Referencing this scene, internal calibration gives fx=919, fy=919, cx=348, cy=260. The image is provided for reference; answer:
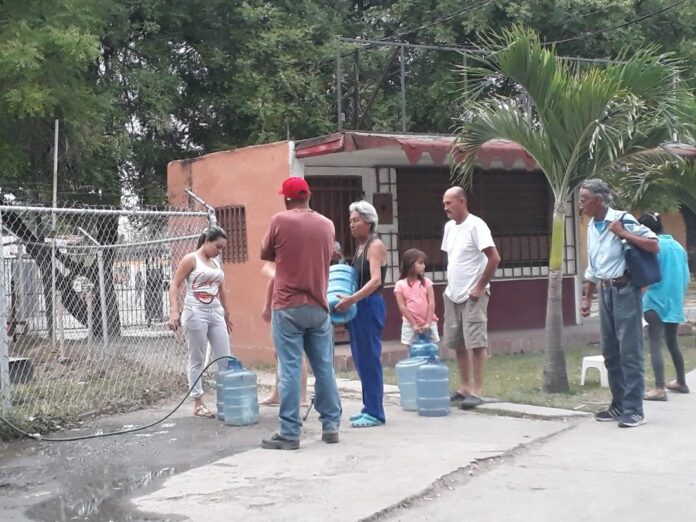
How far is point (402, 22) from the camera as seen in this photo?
18.9 meters

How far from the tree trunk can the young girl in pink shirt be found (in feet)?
3.76

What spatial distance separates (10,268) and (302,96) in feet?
20.7

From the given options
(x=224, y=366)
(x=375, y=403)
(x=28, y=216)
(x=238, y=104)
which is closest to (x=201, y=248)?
(x=224, y=366)

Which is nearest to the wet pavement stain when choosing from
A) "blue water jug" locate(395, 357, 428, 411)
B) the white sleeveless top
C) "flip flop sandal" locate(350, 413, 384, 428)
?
"flip flop sandal" locate(350, 413, 384, 428)

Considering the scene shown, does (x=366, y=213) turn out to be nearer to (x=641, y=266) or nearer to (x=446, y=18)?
(x=641, y=266)

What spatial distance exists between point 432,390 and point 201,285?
85.9 inches

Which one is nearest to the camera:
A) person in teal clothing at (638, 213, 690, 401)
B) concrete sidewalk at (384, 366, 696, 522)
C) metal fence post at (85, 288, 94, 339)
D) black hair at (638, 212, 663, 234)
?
concrete sidewalk at (384, 366, 696, 522)

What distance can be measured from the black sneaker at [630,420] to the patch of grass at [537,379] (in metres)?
0.81

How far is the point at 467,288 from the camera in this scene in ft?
26.3

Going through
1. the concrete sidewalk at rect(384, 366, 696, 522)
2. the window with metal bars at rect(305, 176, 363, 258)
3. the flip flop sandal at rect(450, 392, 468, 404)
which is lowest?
the concrete sidewalk at rect(384, 366, 696, 522)

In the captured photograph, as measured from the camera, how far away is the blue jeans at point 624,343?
23.4ft

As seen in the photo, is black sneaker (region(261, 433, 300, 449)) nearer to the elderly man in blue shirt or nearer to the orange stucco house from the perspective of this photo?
the elderly man in blue shirt

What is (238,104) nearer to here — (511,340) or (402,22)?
(402,22)

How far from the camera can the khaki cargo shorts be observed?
791 centimetres
